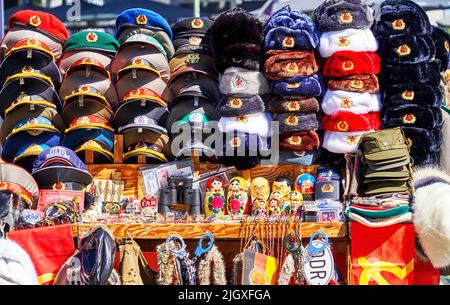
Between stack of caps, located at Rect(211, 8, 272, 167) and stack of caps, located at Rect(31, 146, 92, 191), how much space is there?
2.74 ft

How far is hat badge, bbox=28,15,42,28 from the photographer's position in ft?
15.4

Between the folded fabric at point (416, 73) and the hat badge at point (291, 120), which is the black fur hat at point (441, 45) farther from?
the hat badge at point (291, 120)

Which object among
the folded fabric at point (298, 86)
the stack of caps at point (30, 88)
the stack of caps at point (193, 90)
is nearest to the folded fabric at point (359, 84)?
the folded fabric at point (298, 86)

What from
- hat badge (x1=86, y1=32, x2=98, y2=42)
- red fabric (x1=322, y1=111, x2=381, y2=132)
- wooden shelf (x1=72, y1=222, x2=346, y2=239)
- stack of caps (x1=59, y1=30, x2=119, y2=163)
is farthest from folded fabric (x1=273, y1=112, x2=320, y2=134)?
hat badge (x1=86, y1=32, x2=98, y2=42)

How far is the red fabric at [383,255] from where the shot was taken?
3.58m

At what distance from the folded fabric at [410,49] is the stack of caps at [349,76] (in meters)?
0.10

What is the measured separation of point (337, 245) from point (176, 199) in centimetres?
97

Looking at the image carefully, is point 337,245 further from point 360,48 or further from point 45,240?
point 45,240

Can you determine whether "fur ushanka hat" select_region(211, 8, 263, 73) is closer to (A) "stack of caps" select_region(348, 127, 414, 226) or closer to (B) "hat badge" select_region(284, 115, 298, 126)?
(B) "hat badge" select_region(284, 115, 298, 126)

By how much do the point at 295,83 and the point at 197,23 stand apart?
0.84 meters

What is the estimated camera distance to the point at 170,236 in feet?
11.6

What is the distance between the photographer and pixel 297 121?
428 centimetres
